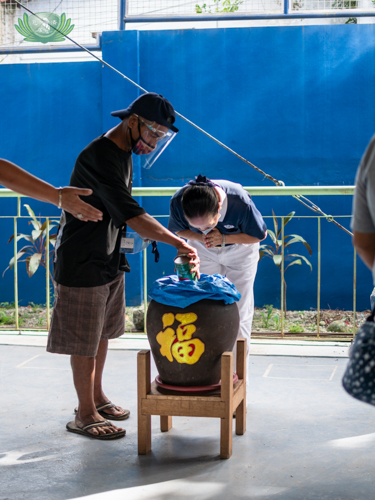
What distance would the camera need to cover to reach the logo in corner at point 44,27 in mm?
6859

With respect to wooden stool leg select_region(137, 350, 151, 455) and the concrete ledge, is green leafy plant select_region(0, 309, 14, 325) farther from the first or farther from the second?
wooden stool leg select_region(137, 350, 151, 455)

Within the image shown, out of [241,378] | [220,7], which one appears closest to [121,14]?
[220,7]

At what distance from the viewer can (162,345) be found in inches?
96.8

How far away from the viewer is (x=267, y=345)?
4215 millimetres

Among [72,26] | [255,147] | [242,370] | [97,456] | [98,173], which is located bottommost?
[97,456]

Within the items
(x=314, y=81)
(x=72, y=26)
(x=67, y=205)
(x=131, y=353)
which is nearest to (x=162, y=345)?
(x=67, y=205)

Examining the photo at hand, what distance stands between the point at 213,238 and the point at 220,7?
4.69 metres

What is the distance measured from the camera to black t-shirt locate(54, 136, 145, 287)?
8.22ft

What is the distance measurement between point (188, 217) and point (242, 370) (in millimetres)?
801

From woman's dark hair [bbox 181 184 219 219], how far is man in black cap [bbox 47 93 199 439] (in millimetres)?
185

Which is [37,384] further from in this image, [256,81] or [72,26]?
[72,26]

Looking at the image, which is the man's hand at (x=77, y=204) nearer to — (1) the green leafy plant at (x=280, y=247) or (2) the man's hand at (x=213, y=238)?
(2) the man's hand at (x=213, y=238)

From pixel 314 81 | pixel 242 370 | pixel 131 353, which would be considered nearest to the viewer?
pixel 242 370

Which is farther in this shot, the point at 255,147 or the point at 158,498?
the point at 255,147
